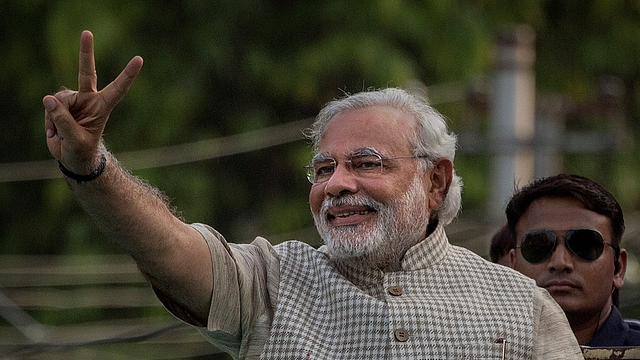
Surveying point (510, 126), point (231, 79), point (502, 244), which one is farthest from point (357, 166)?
point (231, 79)

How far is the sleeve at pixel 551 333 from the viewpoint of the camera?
164 inches

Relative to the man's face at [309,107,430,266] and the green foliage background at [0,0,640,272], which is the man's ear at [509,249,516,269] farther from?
the green foliage background at [0,0,640,272]

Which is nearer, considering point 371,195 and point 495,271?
point 371,195

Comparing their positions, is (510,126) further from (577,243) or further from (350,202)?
(350,202)

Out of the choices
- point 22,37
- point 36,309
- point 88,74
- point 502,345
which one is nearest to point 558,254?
point 502,345

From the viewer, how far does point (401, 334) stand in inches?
162

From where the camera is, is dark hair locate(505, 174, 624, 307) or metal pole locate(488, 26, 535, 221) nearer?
dark hair locate(505, 174, 624, 307)

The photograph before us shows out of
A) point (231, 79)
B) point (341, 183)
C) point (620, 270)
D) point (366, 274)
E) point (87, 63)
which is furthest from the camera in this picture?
point (231, 79)

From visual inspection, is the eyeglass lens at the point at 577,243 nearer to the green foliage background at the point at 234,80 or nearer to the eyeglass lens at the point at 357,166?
the eyeglass lens at the point at 357,166

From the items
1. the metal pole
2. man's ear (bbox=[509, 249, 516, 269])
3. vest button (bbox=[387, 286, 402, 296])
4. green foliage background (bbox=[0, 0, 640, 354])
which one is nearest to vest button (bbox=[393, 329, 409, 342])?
vest button (bbox=[387, 286, 402, 296])

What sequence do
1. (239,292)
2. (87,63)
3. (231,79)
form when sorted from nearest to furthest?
(87,63), (239,292), (231,79)

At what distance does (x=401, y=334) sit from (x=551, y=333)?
1.42ft

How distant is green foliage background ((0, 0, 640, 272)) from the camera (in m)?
9.42

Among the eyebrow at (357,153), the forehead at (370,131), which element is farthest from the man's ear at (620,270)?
the eyebrow at (357,153)
